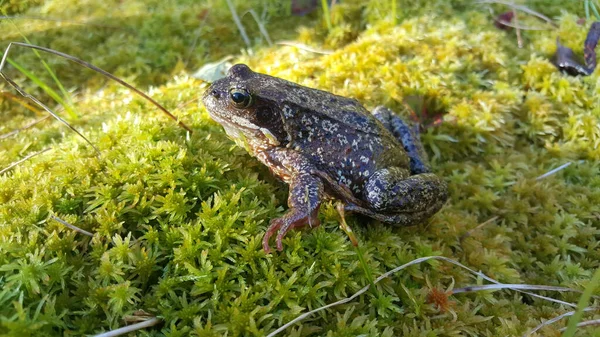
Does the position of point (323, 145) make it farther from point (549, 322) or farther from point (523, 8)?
point (523, 8)

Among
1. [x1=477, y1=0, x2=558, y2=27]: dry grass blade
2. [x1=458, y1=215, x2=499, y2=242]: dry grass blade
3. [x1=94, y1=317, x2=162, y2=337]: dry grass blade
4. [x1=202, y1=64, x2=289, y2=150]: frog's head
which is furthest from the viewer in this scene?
[x1=477, y1=0, x2=558, y2=27]: dry grass blade

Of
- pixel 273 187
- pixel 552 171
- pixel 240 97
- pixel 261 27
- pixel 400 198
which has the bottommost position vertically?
pixel 552 171

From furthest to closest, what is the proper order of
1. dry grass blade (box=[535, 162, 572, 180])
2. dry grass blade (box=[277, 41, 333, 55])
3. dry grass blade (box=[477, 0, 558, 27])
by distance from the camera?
dry grass blade (box=[477, 0, 558, 27]), dry grass blade (box=[277, 41, 333, 55]), dry grass blade (box=[535, 162, 572, 180])

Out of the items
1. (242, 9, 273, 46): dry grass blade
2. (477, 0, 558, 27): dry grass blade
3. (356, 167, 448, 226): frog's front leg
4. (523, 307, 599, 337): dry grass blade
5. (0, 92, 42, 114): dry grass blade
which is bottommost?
(523, 307, 599, 337): dry grass blade

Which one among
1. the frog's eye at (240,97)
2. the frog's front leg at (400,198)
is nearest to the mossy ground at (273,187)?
the frog's front leg at (400,198)

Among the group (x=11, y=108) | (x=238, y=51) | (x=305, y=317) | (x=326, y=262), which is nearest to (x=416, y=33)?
(x=238, y=51)

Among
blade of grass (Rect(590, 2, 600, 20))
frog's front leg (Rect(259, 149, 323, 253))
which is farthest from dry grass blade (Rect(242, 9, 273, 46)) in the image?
blade of grass (Rect(590, 2, 600, 20))

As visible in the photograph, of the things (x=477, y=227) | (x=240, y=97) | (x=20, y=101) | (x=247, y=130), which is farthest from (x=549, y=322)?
(x=20, y=101)

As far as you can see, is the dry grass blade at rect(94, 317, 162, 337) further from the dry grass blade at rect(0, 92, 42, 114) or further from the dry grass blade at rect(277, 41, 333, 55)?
the dry grass blade at rect(277, 41, 333, 55)
